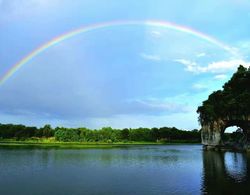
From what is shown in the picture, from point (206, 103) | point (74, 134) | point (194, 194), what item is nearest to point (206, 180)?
point (194, 194)

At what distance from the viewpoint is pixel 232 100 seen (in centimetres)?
8881

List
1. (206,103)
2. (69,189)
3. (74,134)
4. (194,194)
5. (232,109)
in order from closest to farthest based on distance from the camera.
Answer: (194,194)
(69,189)
(232,109)
(206,103)
(74,134)

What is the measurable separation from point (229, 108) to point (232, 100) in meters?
2.37

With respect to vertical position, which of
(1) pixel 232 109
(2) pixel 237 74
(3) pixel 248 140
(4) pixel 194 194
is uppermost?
(2) pixel 237 74

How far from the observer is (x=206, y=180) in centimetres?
3750

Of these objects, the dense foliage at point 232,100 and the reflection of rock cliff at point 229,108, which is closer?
the dense foliage at point 232,100

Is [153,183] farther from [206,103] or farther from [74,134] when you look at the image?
[74,134]

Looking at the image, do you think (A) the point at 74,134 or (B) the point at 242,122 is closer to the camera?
(B) the point at 242,122

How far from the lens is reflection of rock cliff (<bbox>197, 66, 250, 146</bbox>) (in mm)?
88062

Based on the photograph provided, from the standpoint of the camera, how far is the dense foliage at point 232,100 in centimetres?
8754

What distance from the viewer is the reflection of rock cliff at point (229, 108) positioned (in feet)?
289

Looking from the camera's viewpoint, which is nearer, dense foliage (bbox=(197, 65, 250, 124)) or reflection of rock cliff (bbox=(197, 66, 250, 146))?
dense foliage (bbox=(197, 65, 250, 124))

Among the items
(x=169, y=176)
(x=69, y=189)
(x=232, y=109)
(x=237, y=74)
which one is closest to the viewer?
(x=69, y=189)

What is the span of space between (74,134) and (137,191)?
521 ft
